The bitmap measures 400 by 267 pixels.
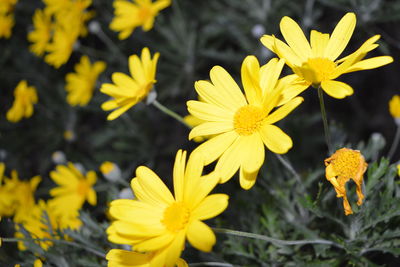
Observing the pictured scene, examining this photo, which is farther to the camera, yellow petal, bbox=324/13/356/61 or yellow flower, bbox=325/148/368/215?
yellow petal, bbox=324/13/356/61

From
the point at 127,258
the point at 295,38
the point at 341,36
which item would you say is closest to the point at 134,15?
the point at 295,38

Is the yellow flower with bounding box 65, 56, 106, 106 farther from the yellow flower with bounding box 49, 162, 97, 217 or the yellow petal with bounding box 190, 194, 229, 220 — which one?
the yellow petal with bounding box 190, 194, 229, 220

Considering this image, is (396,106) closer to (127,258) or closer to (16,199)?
(127,258)

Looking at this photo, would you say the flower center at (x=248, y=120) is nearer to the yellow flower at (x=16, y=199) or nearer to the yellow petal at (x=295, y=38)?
the yellow petal at (x=295, y=38)

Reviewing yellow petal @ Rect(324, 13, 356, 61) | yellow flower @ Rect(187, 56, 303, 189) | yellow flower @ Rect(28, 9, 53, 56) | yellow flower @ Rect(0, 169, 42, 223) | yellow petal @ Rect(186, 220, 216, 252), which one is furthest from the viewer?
yellow flower @ Rect(28, 9, 53, 56)

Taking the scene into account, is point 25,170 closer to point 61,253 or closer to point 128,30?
point 128,30

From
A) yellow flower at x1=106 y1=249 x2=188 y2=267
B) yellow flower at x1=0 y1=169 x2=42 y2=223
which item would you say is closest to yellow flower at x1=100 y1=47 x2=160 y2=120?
yellow flower at x1=106 y1=249 x2=188 y2=267
